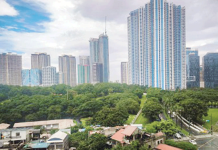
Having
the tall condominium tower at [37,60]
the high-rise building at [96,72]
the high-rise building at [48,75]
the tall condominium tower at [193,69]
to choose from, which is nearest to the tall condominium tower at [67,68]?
the high-rise building at [48,75]

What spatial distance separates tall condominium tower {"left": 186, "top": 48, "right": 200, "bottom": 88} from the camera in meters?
60.1

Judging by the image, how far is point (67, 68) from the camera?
72875 mm

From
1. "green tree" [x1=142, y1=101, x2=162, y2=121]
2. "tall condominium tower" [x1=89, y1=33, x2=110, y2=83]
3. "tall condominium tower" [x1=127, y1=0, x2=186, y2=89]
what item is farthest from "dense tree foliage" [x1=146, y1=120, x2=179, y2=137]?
"tall condominium tower" [x1=89, y1=33, x2=110, y2=83]

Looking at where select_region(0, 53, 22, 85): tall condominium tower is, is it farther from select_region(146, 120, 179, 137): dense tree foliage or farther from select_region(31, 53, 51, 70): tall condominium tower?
select_region(146, 120, 179, 137): dense tree foliage

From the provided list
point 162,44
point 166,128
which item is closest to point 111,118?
point 166,128

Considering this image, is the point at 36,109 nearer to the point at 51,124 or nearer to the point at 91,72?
the point at 51,124

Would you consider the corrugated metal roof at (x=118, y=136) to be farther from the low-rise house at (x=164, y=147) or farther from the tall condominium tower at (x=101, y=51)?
the tall condominium tower at (x=101, y=51)

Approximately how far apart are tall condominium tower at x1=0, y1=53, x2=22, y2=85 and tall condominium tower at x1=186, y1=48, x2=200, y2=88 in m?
59.1

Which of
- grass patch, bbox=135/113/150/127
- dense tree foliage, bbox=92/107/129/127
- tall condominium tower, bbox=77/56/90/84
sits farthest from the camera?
tall condominium tower, bbox=77/56/90/84

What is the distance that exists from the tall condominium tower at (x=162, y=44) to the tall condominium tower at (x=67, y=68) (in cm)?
3364

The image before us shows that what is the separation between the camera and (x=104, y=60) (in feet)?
278

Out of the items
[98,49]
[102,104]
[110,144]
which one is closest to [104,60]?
[98,49]

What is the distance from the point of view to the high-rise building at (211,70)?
57250 millimetres

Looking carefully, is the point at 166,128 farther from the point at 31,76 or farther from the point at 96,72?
the point at 31,76
